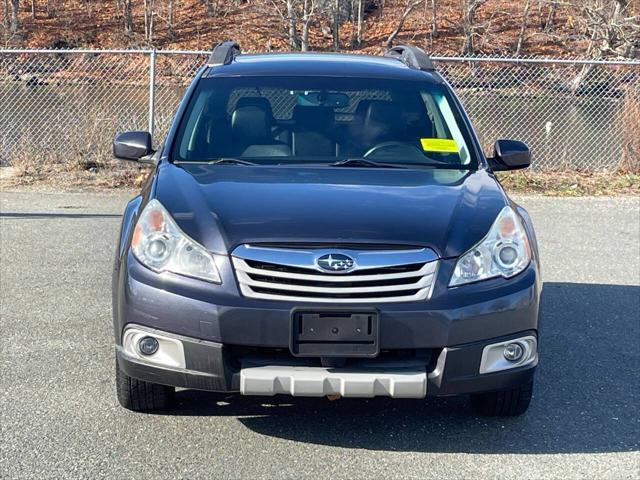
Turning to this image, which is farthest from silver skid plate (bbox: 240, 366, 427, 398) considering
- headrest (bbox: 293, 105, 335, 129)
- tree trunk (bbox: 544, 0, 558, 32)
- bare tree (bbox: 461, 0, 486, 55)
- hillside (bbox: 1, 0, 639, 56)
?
tree trunk (bbox: 544, 0, 558, 32)

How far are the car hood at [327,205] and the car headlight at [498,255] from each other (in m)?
0.05

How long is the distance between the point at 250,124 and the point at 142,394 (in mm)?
1777

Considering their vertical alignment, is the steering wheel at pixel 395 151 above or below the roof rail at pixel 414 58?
below

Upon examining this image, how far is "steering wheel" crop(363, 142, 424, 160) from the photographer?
5.31 metres

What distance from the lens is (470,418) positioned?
183 inches

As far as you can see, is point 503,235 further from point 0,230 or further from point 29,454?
point 0,230

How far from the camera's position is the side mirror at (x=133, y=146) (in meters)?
5.55

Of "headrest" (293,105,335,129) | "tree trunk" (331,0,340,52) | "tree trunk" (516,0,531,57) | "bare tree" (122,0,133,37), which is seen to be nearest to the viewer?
"headrest" (293,105,335,129)

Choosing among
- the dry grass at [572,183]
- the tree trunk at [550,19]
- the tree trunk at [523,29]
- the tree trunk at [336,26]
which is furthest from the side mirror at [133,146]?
the tree trunk at [550,19]

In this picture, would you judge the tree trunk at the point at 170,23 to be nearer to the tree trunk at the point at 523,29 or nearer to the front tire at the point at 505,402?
the tree trunk at the point at 523,29

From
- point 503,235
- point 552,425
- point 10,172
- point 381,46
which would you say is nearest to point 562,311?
point 552,425

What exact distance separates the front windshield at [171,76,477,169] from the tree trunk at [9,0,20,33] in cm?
3608

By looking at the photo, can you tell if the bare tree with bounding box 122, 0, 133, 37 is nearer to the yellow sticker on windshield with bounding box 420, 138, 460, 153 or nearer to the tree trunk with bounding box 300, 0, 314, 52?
the tree trunk with bounding box 300, 0, 314, 52

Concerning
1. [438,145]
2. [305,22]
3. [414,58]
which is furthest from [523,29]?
[438,145]
